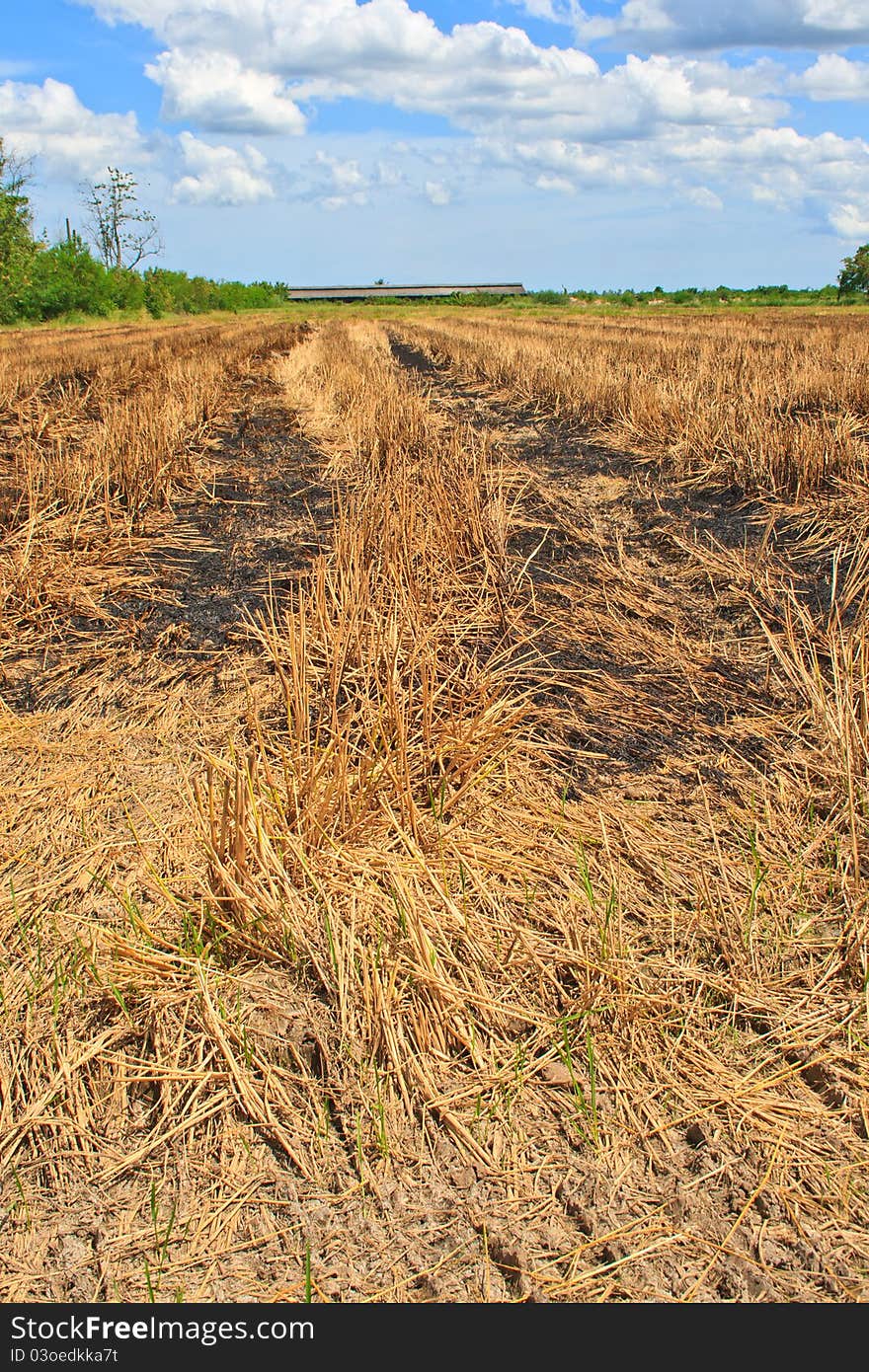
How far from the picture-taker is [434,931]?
6.81 feet

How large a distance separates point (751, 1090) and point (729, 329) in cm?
2221

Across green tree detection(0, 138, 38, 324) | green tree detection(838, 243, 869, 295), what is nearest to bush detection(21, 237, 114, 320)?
green tree detection(0, 138, 38, 324)

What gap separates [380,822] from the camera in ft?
8.06

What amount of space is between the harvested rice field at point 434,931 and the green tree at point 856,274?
48.0 m

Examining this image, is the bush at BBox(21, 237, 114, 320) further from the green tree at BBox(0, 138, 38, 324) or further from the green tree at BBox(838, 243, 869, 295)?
the green tree at BBox(838, 243, 869, 295)

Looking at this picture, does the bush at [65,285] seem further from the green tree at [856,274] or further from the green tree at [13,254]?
the green tree at [856,274]

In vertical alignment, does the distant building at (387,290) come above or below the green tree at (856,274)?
above

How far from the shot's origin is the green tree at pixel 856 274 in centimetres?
4422

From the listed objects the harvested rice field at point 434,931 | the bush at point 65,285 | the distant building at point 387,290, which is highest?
the distant building at point 387,290

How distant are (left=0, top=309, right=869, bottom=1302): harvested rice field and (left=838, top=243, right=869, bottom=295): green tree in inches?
1890

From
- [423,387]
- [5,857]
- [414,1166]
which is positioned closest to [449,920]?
[414,1166]

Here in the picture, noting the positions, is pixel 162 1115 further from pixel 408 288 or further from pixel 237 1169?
pixel 408 288

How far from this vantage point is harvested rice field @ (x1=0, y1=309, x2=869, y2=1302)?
1.53 meters

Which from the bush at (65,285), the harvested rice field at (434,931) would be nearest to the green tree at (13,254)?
the bush at (65,285)
